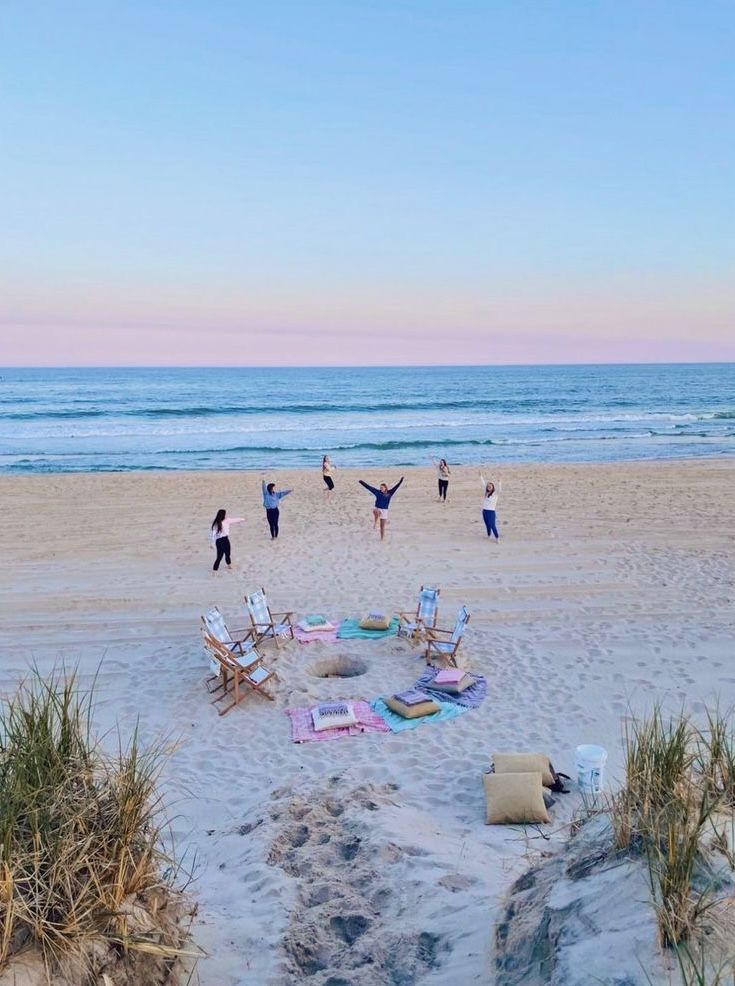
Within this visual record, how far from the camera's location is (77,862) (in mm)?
3080

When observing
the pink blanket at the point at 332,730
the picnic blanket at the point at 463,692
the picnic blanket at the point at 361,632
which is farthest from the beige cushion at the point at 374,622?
the pink blanket at the point at 332,730

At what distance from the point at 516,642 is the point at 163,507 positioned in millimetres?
11361

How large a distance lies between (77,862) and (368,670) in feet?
18.2

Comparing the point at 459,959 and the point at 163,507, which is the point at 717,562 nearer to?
the point at 459,959

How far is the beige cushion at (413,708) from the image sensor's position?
720 centimetres

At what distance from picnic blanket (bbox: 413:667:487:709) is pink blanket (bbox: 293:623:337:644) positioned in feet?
4.83

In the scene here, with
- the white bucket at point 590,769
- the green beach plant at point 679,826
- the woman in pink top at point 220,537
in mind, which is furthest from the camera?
the woman in pink top at point 220,537

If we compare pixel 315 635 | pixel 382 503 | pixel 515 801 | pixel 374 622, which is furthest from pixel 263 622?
pixel 382 503

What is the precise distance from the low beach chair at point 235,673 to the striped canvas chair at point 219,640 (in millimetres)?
35

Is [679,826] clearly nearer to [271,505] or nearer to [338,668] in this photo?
[338,668]

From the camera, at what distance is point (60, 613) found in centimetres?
1034

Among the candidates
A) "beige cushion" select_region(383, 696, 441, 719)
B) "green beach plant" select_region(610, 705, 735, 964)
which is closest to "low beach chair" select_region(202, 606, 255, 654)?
"beige cushion" select_region(383, 696, 441, 719)

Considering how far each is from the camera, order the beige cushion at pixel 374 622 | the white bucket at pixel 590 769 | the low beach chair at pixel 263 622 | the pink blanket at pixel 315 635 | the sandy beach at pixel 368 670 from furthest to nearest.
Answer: the beige cushion at pixel 374 622 < the pink blanket at pixel 315 635 < the low beach chair at pixel 263 622 < the white bucket at pixel 590 769 < the sandy beach at pixel 368 670

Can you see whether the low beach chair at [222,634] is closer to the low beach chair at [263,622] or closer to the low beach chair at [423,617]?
the low beach chair at [263,622]
